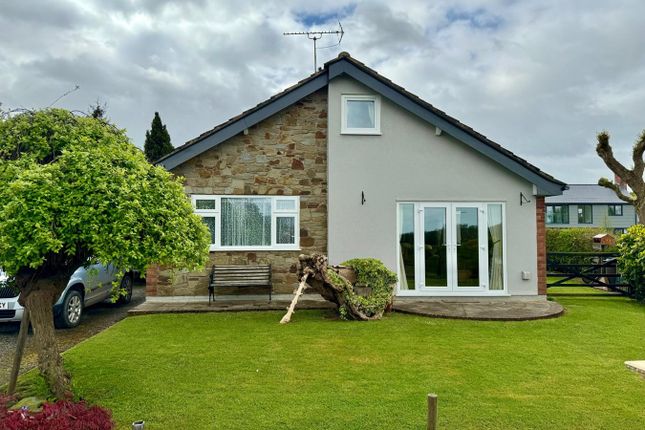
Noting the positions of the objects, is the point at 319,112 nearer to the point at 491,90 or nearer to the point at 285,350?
the point at 285,350

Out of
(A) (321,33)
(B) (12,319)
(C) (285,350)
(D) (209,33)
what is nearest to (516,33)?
(A) (321,33)

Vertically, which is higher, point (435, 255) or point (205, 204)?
point (205, 204)

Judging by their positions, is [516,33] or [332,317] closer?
[332,317]

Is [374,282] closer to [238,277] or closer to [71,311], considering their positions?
[238,277]

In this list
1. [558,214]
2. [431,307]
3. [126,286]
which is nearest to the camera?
[431,307]

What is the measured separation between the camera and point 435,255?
32.5 ft

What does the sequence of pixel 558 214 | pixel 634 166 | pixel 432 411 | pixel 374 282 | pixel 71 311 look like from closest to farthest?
1. pixel 432 411
2. pixel 71 311
3. pixel 374 282
4. pixel 634 166
5. pixel 558 214

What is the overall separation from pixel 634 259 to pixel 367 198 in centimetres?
751

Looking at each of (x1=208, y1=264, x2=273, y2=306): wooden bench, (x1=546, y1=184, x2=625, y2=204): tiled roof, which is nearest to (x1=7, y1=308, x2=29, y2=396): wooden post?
(x1=208, y1=264, x2=273, y2=306): wooden bench

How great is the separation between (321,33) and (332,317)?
837 centimetres

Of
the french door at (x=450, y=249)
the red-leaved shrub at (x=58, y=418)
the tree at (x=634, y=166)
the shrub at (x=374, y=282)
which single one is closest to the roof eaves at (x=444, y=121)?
the french door at (x=450, y=249)

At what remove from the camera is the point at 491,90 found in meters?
16.4

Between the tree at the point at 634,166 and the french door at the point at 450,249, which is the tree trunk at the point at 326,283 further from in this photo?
the tree at the point at 634,166

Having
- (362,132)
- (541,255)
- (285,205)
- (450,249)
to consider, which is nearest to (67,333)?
(285,205)
